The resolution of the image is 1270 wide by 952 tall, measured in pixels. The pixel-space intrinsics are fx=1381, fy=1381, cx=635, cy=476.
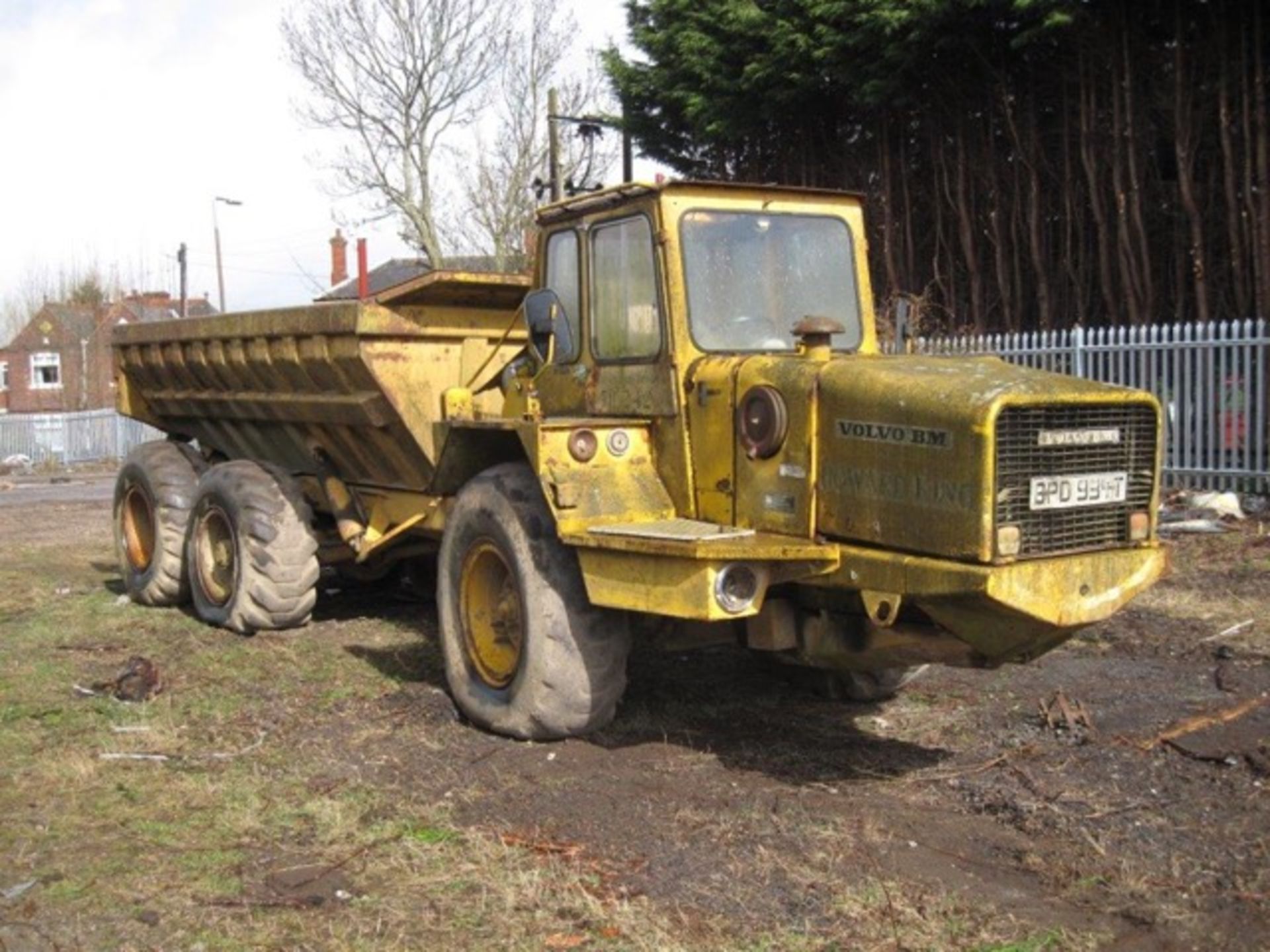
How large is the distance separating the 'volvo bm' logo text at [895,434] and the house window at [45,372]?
58154 millimetres

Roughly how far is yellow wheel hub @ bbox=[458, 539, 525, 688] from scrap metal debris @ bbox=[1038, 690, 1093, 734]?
97.9 inches

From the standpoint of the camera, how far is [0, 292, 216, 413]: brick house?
175 ft

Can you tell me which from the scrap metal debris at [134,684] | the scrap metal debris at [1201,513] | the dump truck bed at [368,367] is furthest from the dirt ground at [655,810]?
the scrap metal debris at [1201,513]

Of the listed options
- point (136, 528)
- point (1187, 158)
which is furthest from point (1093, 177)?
point (136, 528)

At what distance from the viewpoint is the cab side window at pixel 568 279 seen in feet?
21.7

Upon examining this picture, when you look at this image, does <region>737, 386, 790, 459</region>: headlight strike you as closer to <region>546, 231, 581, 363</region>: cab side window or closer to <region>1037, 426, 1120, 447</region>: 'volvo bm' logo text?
<region>1037, 426, 1120, 447</region>: 'volvo bm' logo text

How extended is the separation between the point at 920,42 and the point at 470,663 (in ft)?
36.1

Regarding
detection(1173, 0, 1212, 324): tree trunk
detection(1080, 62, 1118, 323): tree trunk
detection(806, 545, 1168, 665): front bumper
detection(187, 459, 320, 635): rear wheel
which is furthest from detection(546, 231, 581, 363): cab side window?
detection(1080, 62, 1118, 323): tree trunk

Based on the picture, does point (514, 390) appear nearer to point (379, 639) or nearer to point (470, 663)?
point (470, 663)

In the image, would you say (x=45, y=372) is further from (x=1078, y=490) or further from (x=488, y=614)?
(x=1078, y=490)

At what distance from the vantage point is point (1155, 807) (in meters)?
5.24

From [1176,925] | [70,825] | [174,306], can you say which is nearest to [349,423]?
[70,825]

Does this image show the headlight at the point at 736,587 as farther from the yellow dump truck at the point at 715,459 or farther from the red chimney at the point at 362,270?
the red chimney at the point at 362,270

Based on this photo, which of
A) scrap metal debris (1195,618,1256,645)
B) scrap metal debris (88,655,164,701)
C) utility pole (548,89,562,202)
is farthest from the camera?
utility pole (548,89,562,202)
